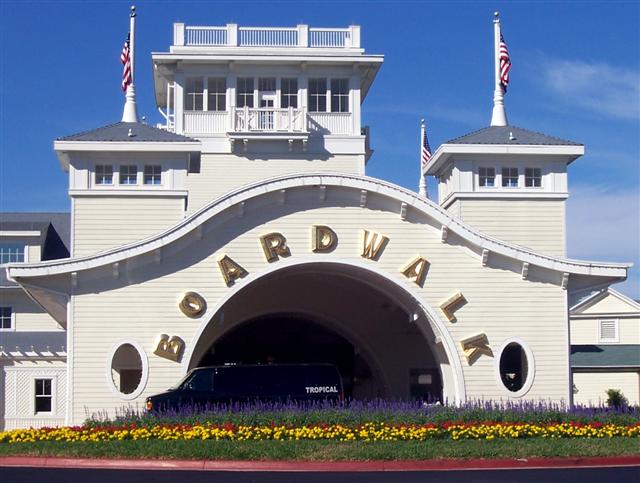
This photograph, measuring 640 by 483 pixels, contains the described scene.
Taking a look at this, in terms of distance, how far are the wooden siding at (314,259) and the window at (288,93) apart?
467 inches

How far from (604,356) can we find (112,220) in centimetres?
2872

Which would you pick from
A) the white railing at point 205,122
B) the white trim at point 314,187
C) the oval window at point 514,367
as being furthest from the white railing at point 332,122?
the oval window at point 514,367

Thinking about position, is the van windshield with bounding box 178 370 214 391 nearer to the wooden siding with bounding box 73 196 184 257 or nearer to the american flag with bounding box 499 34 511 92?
the wooden siding with bounding box 73 196 184 257

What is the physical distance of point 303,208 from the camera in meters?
29.1

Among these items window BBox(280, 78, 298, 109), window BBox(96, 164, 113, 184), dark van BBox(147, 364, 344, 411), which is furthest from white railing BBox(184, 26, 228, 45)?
dark van BBox(147, 364, 344, 411)

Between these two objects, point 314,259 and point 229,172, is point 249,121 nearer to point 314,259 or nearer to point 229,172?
point 229,172

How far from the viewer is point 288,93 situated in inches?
1588

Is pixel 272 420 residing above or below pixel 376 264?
below

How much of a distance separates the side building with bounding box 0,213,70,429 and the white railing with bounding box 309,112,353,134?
12393 mm

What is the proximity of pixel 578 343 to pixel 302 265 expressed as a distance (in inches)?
1172

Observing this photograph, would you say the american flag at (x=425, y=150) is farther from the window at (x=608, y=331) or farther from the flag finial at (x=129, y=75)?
the window at (x=608, y=331)

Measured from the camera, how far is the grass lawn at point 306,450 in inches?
871

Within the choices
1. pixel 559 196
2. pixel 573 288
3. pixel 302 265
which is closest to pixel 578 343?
pixel 559 196

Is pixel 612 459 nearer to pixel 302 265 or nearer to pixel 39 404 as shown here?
pixel 302 265
